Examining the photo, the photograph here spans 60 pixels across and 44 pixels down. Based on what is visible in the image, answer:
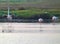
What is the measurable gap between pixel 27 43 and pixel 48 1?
968 cm

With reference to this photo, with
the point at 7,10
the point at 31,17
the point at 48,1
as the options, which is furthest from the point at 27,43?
the point at 48,1

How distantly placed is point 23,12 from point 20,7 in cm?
67

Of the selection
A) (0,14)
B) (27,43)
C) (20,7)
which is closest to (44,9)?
(20,7)

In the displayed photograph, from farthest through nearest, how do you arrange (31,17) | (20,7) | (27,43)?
(20,7) → (31,17) → (27,43)

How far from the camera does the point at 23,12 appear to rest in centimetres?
1295

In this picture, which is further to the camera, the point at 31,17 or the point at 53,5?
the point at 53,5

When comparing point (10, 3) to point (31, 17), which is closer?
point (31, 17)

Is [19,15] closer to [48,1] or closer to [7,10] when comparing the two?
[7,10]

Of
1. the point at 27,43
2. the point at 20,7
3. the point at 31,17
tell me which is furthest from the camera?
the point at 20,7

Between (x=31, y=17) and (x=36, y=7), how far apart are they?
3.79 feet

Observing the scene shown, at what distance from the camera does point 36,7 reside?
13516mm

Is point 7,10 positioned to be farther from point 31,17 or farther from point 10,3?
point 31,17

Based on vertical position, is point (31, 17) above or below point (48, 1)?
below

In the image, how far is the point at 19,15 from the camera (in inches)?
504
